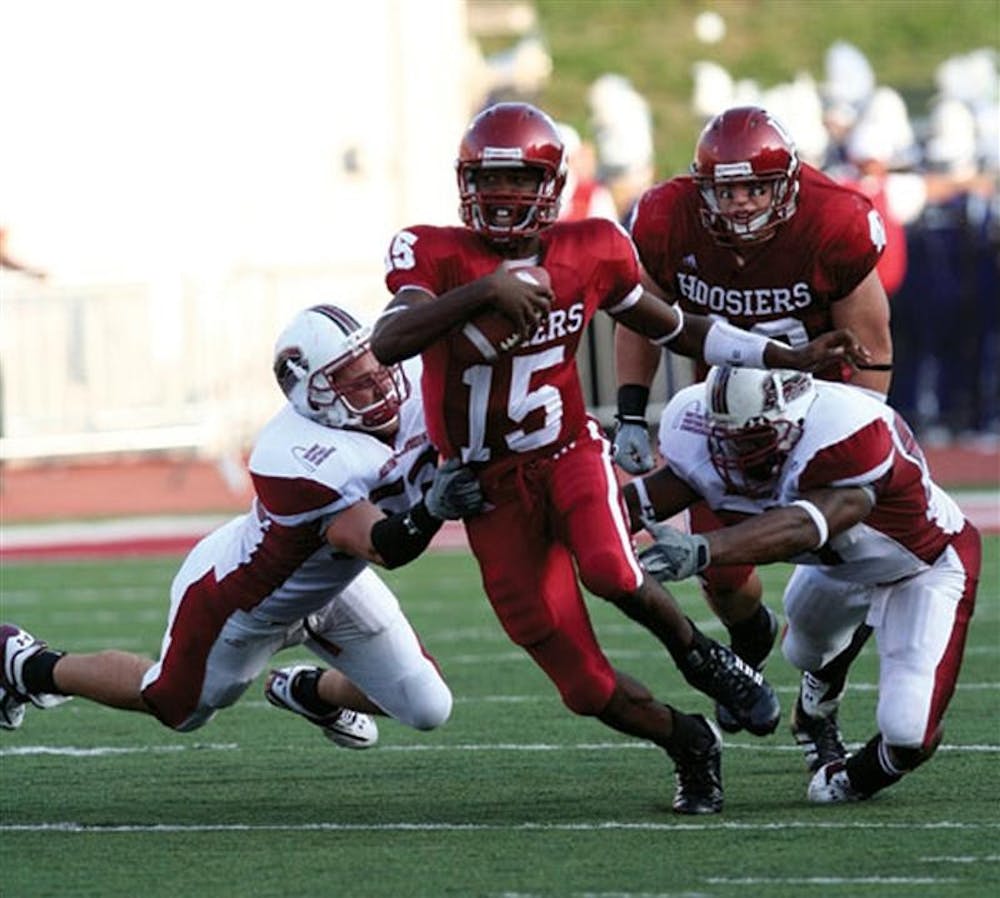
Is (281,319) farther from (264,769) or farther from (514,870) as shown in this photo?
(514,870)

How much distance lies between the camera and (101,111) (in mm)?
17766

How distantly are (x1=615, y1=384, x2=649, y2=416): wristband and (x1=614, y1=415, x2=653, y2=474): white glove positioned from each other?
0.18ft

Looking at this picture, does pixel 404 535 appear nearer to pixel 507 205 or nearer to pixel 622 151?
pixel 507 205

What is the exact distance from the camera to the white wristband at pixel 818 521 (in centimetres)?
604

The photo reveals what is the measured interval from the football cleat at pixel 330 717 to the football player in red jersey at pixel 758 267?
0.90 m

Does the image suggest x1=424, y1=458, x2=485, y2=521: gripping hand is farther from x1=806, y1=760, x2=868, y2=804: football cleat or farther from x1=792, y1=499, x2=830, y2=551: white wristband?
x1=806, y1=760, x2=868, y2=804: football cleat

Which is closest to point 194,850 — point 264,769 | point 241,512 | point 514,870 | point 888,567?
point 514,870

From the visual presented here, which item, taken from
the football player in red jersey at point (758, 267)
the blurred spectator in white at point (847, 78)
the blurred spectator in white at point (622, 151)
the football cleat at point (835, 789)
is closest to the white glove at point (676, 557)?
the football cleat at point (835, 789)

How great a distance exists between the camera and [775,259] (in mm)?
6961

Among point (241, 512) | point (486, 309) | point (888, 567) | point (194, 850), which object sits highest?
point (486, 309)

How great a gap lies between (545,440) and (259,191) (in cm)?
1236

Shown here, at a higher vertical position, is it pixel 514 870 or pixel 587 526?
pixel 587 526

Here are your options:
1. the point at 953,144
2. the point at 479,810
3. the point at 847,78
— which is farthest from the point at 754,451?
the point at 847,78

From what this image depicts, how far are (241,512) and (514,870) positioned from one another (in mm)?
9178
